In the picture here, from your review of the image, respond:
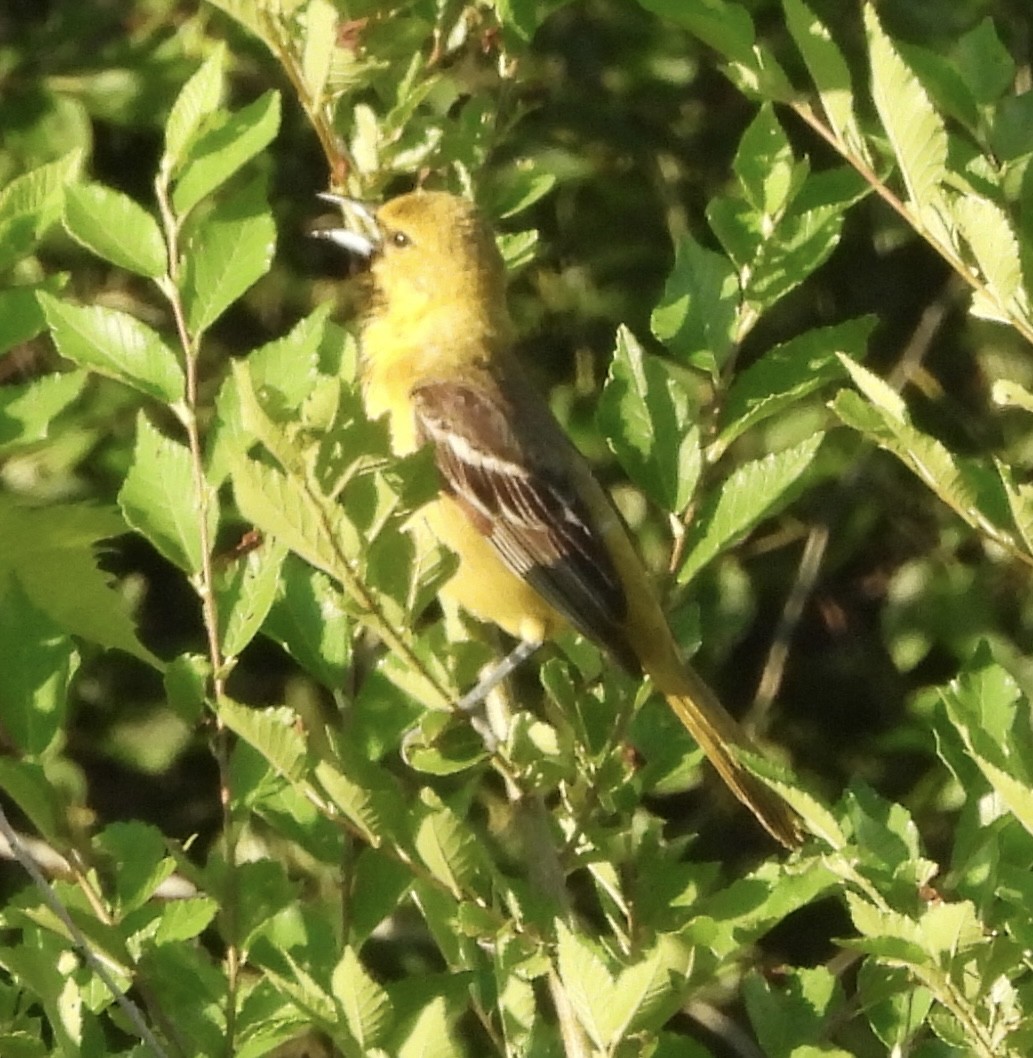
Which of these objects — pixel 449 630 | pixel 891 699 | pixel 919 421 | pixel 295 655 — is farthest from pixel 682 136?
pixel 295 655

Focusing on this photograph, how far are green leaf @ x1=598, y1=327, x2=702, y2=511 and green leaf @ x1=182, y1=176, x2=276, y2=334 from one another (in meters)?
0.42

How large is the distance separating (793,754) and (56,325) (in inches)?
127

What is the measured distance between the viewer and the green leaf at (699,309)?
89.9 inches

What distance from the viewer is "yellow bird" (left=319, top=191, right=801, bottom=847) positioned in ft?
11.5

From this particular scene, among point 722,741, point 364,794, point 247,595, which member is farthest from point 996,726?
point 722,741

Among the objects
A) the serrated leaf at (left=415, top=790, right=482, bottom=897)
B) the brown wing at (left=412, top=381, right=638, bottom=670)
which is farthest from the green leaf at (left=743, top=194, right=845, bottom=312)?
the brown wing at (left=412, top=381, right=638, bottom=670)

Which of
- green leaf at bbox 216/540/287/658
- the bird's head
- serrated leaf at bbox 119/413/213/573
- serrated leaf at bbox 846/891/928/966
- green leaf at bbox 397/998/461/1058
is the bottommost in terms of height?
the bird's head

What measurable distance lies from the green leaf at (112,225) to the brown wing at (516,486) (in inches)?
62.9

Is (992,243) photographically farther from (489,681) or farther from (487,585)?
(487,585)

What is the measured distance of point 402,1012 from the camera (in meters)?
1.97

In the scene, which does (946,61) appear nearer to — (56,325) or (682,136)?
(56,325)

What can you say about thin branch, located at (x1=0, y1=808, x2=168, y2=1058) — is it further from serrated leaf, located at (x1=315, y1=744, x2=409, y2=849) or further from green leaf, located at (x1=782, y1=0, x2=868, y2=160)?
green leaf, located at (x1=782, y1=0, x2=868, y2=160)

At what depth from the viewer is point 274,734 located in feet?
5.77

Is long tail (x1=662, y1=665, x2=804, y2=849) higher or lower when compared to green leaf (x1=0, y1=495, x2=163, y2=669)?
lower
